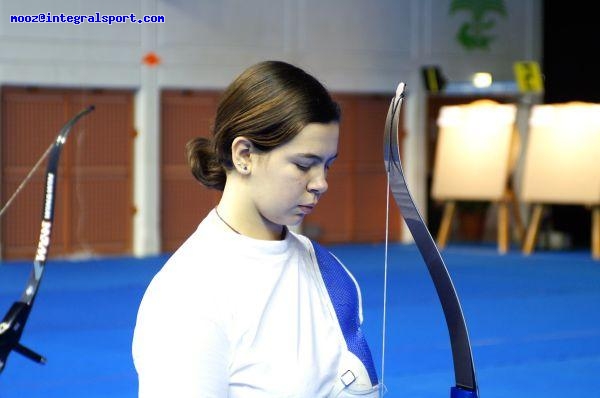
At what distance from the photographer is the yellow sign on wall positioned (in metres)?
14.6

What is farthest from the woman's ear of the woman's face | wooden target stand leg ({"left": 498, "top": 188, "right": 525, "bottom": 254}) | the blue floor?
wooden target stand leg ({"left": 498, "top": 188, "right": 525, "bottom": 254})

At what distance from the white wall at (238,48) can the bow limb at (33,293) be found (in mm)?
7293

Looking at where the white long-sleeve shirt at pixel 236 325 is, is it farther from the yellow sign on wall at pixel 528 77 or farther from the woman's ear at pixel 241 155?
the yellow sign on wall at pixel 528 77

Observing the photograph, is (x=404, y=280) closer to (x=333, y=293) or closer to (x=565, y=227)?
(x=565, y=227)

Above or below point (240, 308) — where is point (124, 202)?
below

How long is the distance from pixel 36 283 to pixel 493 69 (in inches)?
457

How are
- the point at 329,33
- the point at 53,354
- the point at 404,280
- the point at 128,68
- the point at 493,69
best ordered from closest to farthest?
the point at 53,354 < the point at 404,280 < the point at 128,68 < the point at 329,33 < the point at 493,69

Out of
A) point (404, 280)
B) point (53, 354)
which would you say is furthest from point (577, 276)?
point (53, 354)

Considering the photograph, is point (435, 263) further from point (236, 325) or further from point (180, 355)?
point (180, 355)

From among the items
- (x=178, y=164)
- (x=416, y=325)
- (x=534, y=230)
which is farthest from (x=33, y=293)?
(x=534, y=230)

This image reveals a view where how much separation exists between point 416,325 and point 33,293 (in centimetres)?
373

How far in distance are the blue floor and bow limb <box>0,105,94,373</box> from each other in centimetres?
80

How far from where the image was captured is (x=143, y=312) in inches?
67.4

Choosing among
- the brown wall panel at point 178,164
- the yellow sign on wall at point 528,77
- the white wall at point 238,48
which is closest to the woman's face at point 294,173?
the white wall at point 238,48
